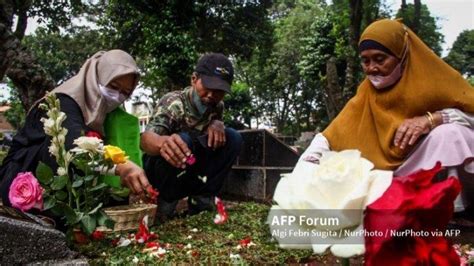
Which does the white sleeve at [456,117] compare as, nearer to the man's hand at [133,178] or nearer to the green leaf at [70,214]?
the man's hand at [133,178]

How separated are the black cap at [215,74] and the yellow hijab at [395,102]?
967mm

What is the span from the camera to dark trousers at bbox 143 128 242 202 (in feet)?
10.8

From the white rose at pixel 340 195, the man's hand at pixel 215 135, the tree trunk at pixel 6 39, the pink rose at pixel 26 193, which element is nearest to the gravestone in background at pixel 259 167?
the man's hand at pixel 215 135

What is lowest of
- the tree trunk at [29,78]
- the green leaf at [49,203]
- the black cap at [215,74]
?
the green leaf at [49,203]

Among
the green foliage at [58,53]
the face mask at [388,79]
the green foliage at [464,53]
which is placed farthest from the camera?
the green foliage at [58,53]

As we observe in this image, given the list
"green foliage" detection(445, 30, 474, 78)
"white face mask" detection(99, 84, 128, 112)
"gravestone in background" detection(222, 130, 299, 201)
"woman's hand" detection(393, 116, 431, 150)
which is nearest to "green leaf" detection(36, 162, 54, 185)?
"white face mask" detection(99, 84, 128, 112)

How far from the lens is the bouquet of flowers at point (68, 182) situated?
205 centimetres

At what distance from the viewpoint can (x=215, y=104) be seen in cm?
336

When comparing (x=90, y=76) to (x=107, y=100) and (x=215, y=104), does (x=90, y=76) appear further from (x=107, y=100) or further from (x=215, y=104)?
(x=215, y=104)

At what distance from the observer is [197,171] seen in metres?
3.38

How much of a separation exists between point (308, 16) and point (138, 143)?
23401 millimetres

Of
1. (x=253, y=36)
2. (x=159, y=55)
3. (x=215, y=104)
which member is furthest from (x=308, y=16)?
(x=215, y=104)

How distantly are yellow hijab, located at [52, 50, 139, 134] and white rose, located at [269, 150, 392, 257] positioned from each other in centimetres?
207

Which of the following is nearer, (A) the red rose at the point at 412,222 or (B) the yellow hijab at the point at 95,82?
(A) the red rose at the point at 412,222
